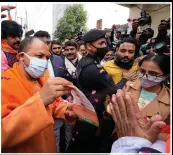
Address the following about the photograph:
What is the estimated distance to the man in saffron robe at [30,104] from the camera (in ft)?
4.16

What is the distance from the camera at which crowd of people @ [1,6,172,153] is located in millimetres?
1105

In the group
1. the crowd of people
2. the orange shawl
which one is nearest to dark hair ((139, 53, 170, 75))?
the crowd of people

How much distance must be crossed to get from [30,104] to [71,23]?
889 inches

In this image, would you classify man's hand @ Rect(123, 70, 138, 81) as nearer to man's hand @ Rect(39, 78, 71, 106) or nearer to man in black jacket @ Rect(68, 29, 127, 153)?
man in black jacket @ Rect(68, 29, 127, 153)

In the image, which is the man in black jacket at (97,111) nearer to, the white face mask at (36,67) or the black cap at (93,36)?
the black cap at (93,36)

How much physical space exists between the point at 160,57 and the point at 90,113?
848mm

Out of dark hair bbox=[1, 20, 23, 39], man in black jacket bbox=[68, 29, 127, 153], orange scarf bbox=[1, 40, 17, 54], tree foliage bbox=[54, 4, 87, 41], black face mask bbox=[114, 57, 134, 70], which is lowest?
man in black jacket bbox=[68, 29, 127, 153]

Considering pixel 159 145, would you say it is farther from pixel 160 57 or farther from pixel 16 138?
pixel 160 57

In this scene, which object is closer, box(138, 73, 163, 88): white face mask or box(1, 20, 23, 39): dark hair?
box(138, 73, 163, 88): white face mask

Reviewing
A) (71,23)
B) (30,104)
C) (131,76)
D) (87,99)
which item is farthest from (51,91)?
(71,23)

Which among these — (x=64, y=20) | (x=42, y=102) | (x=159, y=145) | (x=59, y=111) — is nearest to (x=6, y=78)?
(x=42, y=102)

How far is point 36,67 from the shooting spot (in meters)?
1.72

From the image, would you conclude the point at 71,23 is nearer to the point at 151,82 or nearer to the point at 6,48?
the point at 6,48

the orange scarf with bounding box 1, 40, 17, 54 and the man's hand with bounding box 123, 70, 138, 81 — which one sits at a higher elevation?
the orange scarf with bounding box 1, 40, 17, 54
